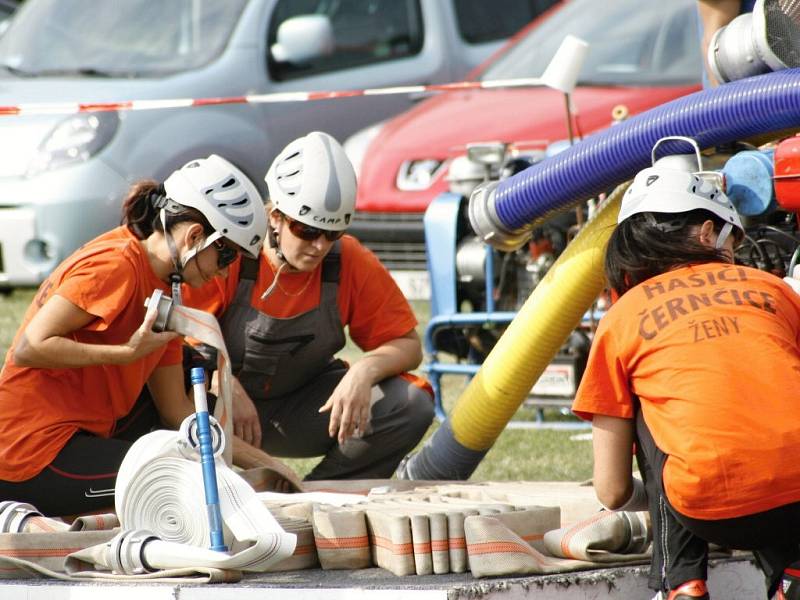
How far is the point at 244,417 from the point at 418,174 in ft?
13.5

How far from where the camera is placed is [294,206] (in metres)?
5.66

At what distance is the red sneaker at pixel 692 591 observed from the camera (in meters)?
4.14

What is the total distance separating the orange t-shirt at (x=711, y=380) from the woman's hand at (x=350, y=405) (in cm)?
175

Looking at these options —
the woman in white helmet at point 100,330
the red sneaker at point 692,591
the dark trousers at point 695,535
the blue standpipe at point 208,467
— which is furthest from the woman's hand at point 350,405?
the red sneaker at point 692,591

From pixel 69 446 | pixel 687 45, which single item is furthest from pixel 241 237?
pixel 687 45

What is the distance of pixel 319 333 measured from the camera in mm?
6059

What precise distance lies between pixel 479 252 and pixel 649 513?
3311mm

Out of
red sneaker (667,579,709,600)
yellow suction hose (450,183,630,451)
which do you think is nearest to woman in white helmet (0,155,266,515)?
yellow suction hose (450,183,630,451)

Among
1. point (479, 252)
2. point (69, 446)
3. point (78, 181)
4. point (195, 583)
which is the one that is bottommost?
point (195, 583)

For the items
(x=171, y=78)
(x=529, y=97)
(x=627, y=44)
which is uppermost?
(x=171, y=78)

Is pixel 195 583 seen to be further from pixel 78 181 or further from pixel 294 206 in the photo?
pixel 78 181

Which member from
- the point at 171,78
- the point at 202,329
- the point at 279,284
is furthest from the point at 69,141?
the point at 202,329

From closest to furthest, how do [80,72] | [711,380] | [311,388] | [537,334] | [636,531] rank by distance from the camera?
[711,380], [636,531], [537,334], [311,388], [80,72]

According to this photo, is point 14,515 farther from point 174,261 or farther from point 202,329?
point 174,261
